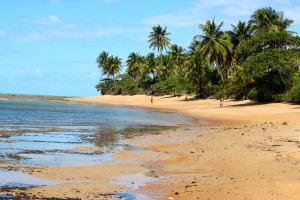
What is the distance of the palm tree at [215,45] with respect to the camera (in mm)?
61906

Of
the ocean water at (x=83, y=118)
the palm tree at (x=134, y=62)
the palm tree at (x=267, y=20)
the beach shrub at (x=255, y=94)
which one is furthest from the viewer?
the palm tree at (x=134, y=62)

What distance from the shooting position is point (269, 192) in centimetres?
783

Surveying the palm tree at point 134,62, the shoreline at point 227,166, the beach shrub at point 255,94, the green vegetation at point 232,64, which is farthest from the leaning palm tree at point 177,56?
the shoreline at point 227,166

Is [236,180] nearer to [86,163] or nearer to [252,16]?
[86,163]

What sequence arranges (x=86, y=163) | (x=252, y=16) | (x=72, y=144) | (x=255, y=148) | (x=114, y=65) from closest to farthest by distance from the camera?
(x=86, y=163) < (x=255, y=148) < (x=72, y=144) < (x=252, y=16) < (x=114, y=65)

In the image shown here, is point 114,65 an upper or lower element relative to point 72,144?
upper

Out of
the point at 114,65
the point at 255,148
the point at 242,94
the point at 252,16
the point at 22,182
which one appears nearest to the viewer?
the point at 22,182

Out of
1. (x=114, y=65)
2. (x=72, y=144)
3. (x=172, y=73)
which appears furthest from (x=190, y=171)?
(x=114, y=65)

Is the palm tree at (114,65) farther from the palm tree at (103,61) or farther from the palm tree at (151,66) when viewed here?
the palm tree at (151,66)

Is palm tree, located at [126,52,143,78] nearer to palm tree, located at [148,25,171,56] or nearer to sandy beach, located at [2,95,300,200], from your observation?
palm tree, located at [148,25,171,56]

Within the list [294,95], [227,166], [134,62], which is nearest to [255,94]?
[294,95]

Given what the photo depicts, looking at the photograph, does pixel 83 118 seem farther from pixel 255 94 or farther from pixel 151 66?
pixel 151 66

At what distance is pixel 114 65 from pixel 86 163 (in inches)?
4228

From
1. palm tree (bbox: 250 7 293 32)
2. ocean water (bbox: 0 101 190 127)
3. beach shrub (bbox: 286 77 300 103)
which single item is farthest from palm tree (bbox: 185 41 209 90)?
beach shrub (bbox: 286 77 300 103)
